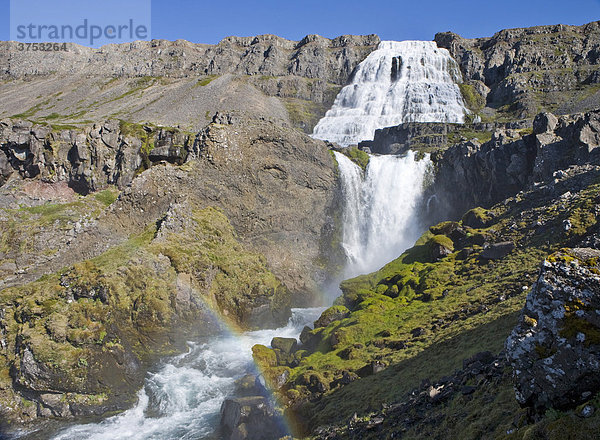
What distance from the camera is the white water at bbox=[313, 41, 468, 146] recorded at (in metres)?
118

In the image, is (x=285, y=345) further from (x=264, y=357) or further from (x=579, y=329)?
(x=579, y=329)

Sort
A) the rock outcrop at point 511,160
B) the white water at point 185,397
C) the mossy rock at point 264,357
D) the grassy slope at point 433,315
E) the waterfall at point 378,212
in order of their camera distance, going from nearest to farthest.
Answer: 1. the grassy slope at point 433,315
2. the white water at point 185,397
3. the mossy rock at point 264,357
4. the rock outcrop at point 511,160
5. the waterfall at point 378,212

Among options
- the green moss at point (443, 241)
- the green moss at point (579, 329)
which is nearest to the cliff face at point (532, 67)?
the green moss at point (443, 241)

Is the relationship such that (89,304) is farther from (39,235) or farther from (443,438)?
(443,438)

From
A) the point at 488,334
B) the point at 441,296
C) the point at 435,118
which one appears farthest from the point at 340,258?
the point at 435,118

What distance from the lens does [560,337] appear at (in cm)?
811

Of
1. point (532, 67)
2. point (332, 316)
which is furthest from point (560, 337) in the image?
point (532, 67)

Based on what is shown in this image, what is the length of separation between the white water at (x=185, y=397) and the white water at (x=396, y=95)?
86.0 metres

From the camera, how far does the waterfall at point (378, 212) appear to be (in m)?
56.7

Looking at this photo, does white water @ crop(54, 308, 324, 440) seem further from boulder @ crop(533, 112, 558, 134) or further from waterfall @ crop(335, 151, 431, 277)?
boulder @ crop(533, 112, 558, 134)

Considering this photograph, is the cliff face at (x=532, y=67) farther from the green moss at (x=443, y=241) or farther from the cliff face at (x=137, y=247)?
the green moss at (x=443, y=241)

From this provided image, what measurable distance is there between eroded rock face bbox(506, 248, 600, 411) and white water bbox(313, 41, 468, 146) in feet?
344

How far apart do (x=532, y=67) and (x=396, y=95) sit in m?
49.2

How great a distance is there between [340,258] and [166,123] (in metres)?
84.2
